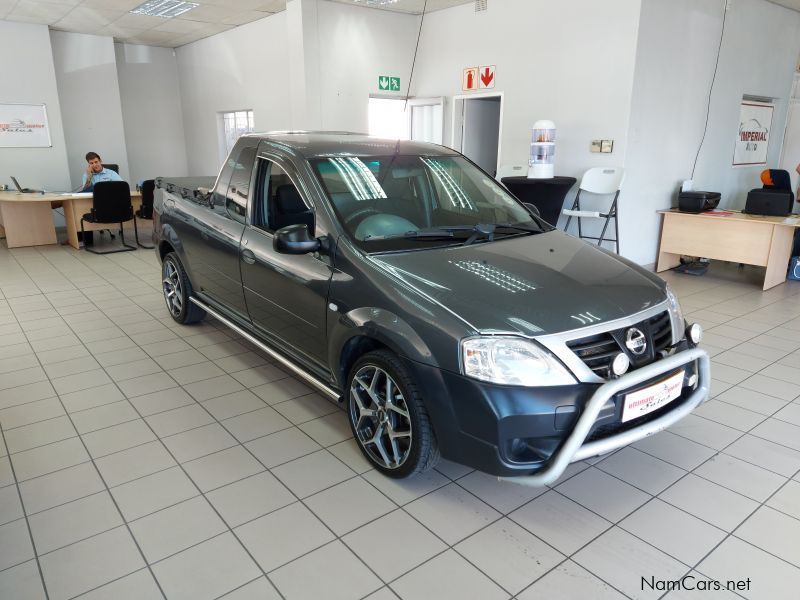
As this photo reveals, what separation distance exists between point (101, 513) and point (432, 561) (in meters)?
1.33

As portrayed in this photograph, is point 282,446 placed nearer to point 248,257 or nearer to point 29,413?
point 248,257

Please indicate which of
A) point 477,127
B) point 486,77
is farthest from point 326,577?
point 477,127

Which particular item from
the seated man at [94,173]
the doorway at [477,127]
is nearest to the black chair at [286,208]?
the doorway at [477,127]

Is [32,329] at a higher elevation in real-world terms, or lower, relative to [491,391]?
lower

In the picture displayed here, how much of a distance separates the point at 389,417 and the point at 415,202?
111 centimetres

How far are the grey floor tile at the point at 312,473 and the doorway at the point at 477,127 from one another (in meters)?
5.53

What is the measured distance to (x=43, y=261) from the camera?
6844 mm

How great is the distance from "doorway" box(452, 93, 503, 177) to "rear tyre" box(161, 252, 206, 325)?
4.30 metres

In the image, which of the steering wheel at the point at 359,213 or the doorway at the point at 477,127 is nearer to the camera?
the steering wheel at the point at 359,213

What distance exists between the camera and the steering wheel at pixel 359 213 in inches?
101

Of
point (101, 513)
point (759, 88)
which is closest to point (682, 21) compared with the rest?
point (759, 88)

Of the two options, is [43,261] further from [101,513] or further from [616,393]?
[616,393]

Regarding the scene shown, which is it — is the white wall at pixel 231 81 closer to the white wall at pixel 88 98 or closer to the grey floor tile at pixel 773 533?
the white wall at pixel 88 98

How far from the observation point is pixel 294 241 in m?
2.42
